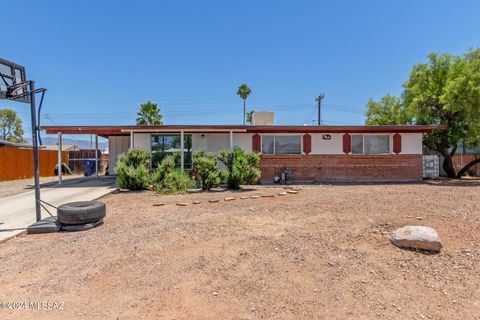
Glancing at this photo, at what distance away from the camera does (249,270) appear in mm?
3445

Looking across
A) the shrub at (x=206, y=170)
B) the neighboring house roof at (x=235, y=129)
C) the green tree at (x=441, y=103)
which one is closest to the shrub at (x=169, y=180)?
the shrub at (x=206, y=170)

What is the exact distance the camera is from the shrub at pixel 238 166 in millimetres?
10586

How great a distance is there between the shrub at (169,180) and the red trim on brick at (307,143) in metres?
5.90

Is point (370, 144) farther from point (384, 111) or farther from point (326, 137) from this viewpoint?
point (384, 111)

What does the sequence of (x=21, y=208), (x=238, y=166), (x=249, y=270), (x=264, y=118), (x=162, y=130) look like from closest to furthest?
(x=249, y=270)
(x=21, y=208)
(x=238, y=166)
(x=162, y=130)
(x=264, y=118)

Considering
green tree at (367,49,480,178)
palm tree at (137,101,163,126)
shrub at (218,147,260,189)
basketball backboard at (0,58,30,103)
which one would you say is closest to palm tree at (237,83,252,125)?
palm tree at (137,101,163,126)

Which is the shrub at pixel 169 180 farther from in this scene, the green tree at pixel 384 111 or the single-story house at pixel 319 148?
the green tree at pixel 384 111

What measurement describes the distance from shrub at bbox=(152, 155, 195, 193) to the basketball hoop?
4.32 meters

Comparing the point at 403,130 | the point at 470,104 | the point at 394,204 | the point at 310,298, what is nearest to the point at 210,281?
the point at 310,298

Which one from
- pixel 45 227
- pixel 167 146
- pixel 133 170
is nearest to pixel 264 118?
pixel 167 146

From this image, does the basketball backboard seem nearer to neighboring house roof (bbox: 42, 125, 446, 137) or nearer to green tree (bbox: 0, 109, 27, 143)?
neighboring house roof (bbox: 42, 125, 446, 137)

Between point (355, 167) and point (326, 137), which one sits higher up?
point (326, 137)

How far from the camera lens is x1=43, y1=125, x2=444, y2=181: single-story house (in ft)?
43.2

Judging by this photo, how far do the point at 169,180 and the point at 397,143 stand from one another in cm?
1082
